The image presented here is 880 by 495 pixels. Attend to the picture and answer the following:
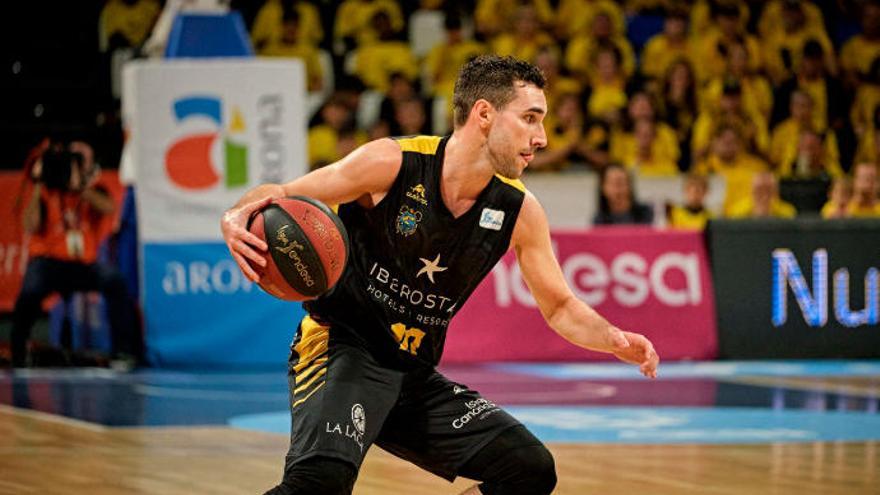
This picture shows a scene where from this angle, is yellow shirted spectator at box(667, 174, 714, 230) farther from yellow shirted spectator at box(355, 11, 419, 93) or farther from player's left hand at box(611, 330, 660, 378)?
player's left hand at box(611, 330, 660, 378)

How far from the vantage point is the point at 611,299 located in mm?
12359

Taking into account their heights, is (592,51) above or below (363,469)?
above

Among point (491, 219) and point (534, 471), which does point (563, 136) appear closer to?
point (491, 219)

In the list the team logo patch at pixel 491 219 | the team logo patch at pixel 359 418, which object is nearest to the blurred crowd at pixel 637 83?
the team logo patch at pixel 491 219

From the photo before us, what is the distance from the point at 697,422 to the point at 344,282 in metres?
4.49

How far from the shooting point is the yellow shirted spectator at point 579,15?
53.4 feet

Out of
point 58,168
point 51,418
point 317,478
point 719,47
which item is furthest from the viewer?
point 719,47

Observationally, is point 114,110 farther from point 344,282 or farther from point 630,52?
point 344,282

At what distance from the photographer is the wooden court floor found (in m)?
6.79

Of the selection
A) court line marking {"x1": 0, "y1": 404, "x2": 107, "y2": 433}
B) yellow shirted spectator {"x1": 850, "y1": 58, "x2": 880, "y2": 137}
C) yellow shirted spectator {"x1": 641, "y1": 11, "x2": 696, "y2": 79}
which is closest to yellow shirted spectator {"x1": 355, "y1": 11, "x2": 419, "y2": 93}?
yellow shirted spectator {"x1": 641, "y1": 11, "x2": 696, "y2": 79}

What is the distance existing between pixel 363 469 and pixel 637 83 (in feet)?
28.5

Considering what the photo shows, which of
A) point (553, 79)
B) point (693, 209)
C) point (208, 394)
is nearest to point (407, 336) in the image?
point (208, 394)

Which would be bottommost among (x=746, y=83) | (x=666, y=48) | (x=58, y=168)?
(x=58, y=168)

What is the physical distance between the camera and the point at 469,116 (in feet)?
17.0
